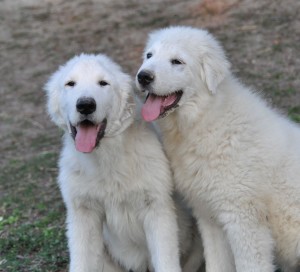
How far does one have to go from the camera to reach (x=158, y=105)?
17.8 feet

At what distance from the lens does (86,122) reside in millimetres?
5293

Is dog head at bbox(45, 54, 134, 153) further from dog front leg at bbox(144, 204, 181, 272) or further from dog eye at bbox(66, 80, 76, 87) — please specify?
dog front leg at bbox(144, 204, 181, 272)

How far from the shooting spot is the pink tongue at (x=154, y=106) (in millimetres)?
5391

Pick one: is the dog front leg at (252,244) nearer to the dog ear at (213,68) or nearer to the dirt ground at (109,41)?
the dog ear at (213,68)

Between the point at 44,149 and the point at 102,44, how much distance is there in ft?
9.94

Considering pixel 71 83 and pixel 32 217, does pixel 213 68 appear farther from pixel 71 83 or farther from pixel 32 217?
pixel 32 217

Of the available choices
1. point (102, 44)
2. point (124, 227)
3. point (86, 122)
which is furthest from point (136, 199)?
point (102, 44)

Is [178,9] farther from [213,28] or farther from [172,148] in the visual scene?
[172,148]

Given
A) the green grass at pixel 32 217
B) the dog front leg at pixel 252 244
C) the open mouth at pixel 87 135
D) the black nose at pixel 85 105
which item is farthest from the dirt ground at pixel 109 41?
the black nose at pixel 85 105

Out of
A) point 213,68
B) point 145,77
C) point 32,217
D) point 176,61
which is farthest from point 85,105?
point 32,217

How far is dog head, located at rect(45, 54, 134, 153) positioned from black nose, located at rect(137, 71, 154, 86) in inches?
10.6

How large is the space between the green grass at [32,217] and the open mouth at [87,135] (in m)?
1.82

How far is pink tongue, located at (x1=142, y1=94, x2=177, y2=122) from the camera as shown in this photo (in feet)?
17.7

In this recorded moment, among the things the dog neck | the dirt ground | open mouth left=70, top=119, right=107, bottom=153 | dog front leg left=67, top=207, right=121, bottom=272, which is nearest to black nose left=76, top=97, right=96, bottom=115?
open mouth left=70, top=119, right=107, bottom=153
